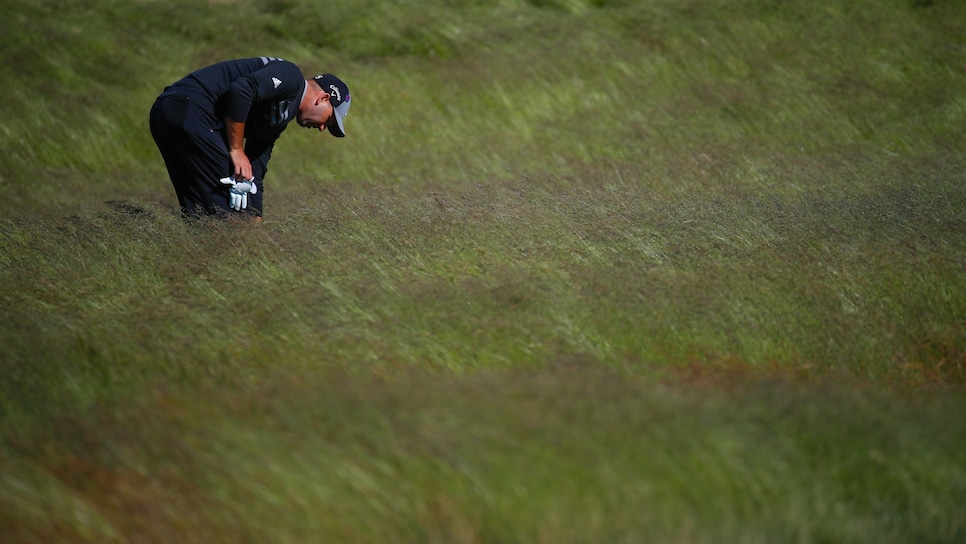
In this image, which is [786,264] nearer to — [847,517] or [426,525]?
[847,517]

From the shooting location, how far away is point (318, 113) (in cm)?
654

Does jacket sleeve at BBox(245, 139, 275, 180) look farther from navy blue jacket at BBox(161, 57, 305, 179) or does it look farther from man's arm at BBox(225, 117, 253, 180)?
man's arm at BBox(225, 117, 253, 180)

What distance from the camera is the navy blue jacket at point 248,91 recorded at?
19.8 feet

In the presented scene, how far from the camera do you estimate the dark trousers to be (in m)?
6.18

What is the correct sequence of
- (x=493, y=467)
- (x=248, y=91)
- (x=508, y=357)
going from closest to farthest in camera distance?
(x=493, y=467) < (x=508, y=357) < (x=248, y=91)

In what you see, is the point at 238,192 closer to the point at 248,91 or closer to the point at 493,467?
the point at 248,91

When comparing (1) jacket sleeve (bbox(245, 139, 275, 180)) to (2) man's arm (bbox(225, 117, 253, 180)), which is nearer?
(2) man's arm (bbox(225, 117, 253, 180))

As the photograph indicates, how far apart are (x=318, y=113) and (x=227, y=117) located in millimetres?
700

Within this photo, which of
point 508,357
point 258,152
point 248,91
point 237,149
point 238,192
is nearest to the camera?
point 508,357

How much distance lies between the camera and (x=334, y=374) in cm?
420

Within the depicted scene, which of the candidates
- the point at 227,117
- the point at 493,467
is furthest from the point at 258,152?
the point at 493,467

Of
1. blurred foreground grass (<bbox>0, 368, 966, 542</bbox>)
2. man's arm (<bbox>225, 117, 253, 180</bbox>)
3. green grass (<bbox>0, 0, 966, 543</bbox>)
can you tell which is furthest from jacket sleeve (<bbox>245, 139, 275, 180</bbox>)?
blurred foreground grass (<bbox>0, 368, 966, 542</bbox>)

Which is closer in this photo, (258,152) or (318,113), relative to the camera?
(318,113)

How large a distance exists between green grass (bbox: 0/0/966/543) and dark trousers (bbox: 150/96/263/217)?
0.24 m
